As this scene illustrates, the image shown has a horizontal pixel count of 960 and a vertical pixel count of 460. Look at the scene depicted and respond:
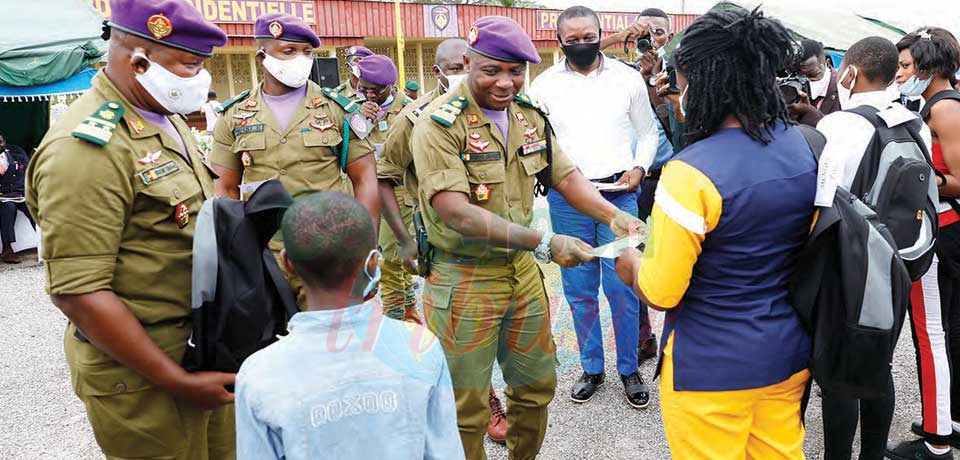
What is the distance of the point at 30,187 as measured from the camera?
66.3 inches

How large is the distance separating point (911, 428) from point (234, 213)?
346cm

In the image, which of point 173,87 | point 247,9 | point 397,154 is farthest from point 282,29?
point 247,9

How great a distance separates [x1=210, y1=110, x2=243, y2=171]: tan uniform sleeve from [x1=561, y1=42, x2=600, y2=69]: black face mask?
200 centimetres

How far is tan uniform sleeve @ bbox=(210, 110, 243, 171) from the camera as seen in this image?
3445 mm

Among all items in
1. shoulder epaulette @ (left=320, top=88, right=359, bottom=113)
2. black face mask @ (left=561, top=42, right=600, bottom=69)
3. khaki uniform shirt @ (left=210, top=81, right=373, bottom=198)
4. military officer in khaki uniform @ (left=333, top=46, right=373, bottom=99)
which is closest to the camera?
khaki uniform shirt @ (left=210, top=81, right=373, bottom=198)

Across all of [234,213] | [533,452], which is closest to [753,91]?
[234,213]

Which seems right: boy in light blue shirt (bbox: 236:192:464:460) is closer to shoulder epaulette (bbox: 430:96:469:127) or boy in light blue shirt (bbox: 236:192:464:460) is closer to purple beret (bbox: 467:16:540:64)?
shoulder epaulette (bbox: 430:96:469:127)

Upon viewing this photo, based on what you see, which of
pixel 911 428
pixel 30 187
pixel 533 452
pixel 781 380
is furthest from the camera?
pixel 911 428

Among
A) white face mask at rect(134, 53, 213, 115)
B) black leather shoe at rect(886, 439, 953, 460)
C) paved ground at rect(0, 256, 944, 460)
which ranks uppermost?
white face mask at rect(134, 53, 213, 115)

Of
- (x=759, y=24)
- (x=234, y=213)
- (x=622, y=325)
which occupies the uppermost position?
(x=759, y=24)

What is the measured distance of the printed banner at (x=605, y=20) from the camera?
23641 millimetres

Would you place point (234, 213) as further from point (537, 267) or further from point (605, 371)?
point (605, 371)

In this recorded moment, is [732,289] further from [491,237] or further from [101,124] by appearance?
[101,124]

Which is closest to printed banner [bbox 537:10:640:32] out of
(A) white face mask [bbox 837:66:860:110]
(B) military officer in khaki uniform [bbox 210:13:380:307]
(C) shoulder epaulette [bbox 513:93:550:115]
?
(B) military officer in khaki uniform [bbox 210:13:380:307]
